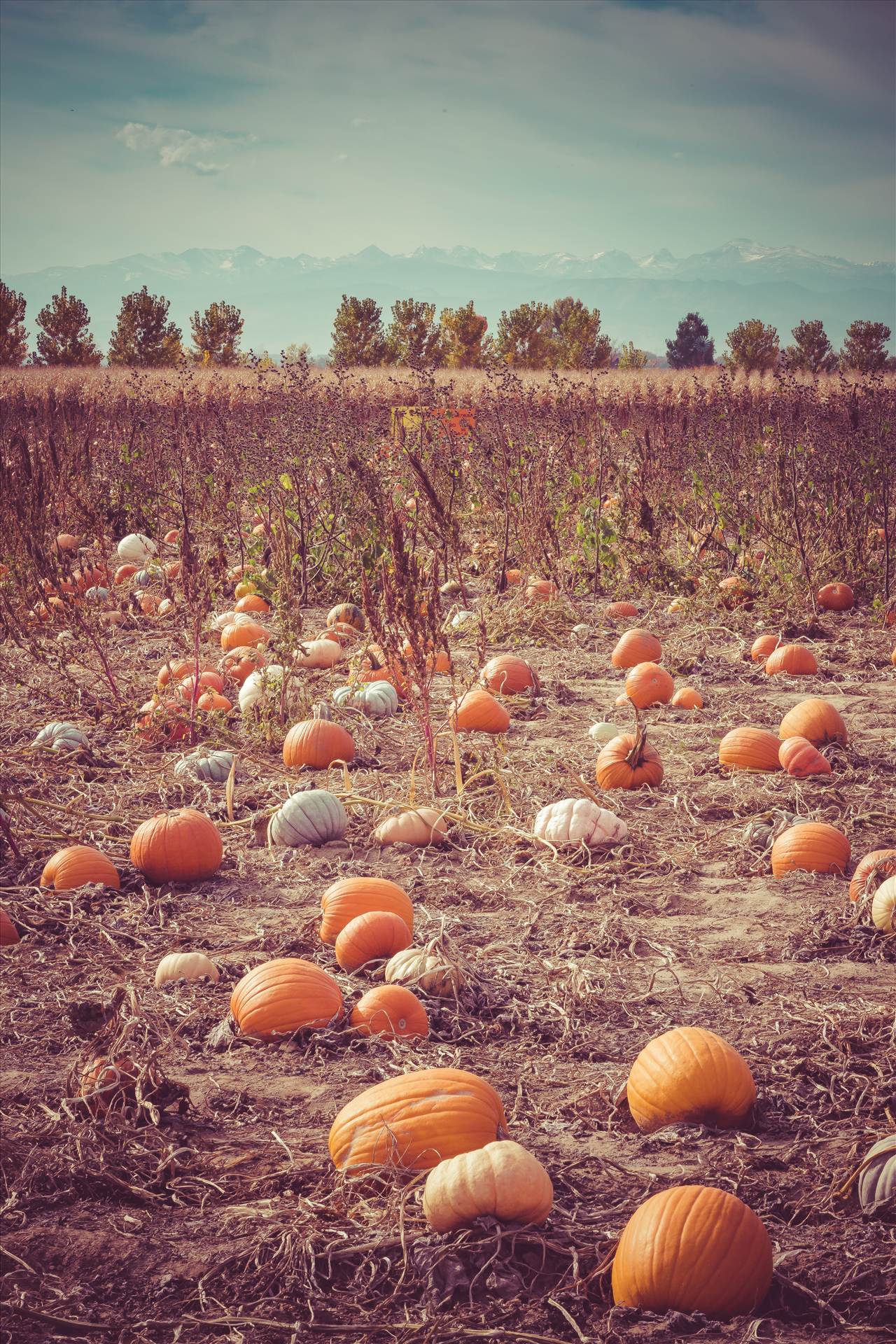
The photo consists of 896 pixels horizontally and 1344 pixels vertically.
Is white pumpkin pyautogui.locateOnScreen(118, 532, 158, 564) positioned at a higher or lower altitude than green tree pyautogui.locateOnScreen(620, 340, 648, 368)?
Answer: lower

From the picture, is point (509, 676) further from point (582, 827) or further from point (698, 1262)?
point (698, 1262)

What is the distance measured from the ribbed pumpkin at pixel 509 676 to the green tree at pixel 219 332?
37.8 metres

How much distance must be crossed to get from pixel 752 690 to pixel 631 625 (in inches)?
66.7

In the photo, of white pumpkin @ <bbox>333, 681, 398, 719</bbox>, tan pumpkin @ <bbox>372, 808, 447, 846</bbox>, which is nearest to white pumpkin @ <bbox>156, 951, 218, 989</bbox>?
tan pumpkin @ <bbox>372, 808, 447, 846</bbox>

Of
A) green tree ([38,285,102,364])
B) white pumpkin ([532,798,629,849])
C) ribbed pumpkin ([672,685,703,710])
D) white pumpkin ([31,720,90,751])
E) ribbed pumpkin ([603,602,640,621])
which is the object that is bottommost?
white pumpkin ([532,798,629,849])

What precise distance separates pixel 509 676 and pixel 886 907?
2.99 meters

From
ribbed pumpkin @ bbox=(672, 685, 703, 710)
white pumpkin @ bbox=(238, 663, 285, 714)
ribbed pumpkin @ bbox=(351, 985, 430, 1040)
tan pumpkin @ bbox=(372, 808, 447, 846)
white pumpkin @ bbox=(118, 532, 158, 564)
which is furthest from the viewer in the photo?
white pumpkin @ bbox=(118, 532, 158, 564)

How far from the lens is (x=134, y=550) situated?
32.4 feet

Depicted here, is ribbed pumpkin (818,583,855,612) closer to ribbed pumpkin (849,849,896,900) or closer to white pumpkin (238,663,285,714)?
white pumpkin (238,663,285,714)

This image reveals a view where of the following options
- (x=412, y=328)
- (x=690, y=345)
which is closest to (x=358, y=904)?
(x=412, y=328)

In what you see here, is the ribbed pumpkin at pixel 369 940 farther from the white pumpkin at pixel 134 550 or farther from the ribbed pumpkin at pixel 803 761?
the white pumpkin at pixel 134 550

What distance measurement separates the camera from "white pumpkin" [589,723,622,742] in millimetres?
5184

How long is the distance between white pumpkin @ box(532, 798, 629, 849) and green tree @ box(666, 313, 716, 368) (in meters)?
73.0

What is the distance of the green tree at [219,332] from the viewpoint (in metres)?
41.0
